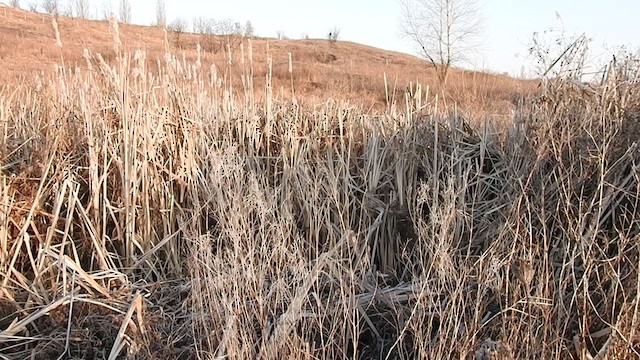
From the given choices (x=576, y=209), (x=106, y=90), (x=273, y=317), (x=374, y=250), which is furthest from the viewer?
(x=106, y=90)

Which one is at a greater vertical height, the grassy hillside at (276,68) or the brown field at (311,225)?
the grassy hillside at (276,68)

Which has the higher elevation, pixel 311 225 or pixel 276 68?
pixel 276 68

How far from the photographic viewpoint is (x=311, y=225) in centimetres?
205

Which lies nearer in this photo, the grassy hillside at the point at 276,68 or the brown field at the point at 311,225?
the brown field at the point at 311,225

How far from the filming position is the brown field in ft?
5.03

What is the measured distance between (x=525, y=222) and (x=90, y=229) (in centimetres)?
177

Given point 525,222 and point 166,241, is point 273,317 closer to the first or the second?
point 166,241

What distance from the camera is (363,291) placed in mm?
1842

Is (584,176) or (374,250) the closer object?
(584,176)

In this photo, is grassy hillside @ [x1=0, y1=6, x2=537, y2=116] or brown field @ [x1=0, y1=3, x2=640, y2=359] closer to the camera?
brown field @ [x1=0, y1=3, x2=640, y2=359]

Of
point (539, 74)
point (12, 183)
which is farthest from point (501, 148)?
point (12, 183)

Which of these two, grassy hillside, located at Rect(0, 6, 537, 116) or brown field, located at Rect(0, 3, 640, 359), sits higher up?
grassy hillside, located at Rect(0, 6, 537, 116)

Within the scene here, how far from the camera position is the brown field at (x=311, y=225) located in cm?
153

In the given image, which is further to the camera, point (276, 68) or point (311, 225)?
point (276, 68)
